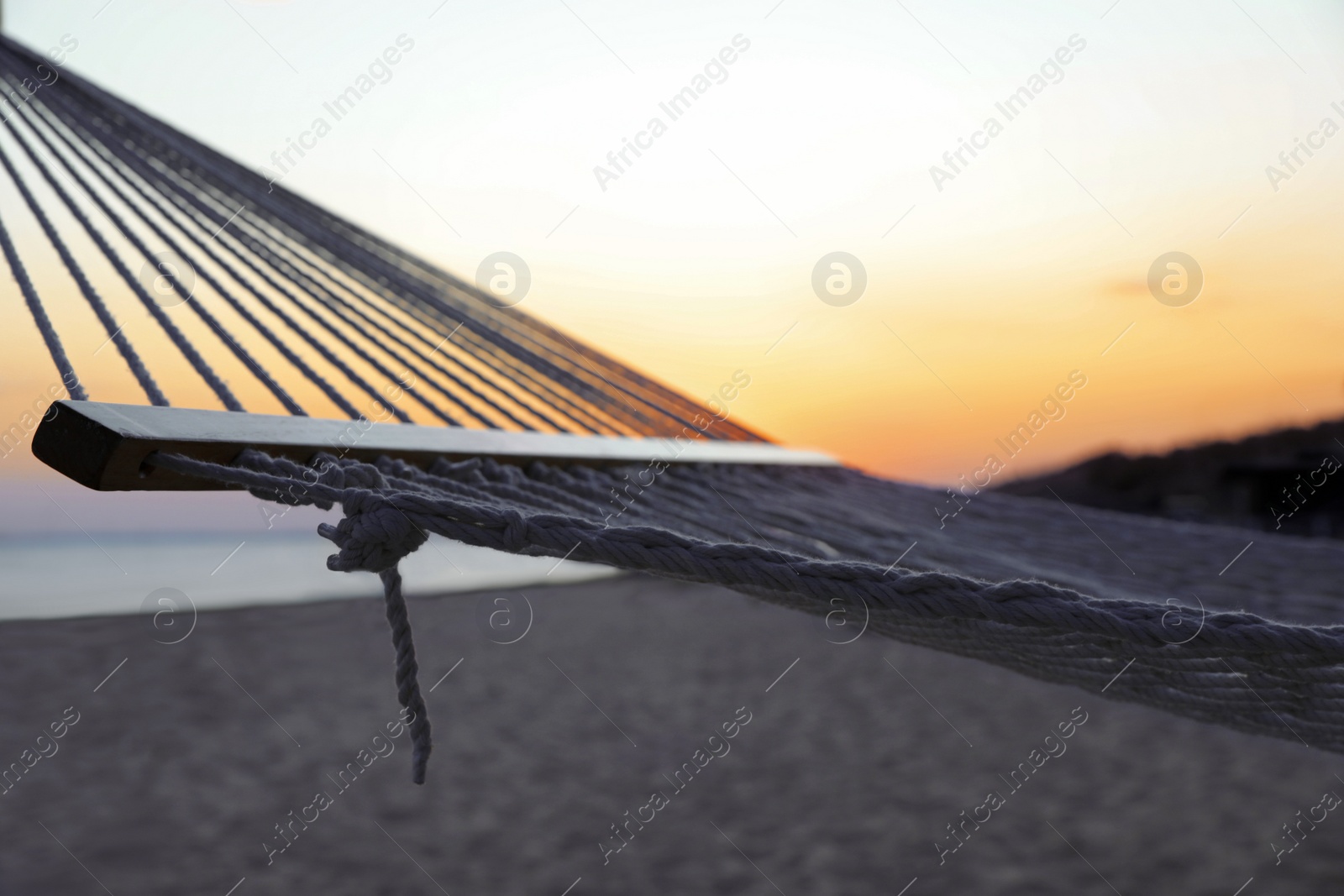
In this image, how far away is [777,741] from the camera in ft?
8.80

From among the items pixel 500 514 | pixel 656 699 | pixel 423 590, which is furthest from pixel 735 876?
pixel 423 590

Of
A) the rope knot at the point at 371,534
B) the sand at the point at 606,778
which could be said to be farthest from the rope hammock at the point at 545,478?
the sand at the point at 606,778

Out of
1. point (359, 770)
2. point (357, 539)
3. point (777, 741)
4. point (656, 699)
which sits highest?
point (357, 539)

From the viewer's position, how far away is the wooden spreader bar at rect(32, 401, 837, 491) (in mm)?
654

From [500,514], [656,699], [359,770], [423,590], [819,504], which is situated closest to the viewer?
[500,514]

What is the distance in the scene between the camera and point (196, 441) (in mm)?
699

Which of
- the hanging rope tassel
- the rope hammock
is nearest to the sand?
the rope hammock

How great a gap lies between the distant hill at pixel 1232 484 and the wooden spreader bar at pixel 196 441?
3.63 metres

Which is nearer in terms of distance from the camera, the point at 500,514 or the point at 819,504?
the point at 500,514

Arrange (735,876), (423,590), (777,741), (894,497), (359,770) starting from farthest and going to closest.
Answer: (423,590)
(777,741)
(359,770)
(735,876)
(894,497)

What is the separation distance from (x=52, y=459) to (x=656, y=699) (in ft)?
8.42

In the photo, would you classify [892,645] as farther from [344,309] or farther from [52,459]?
[52,459]

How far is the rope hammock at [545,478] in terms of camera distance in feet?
1.85

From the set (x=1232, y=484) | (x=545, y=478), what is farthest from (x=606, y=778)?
(x=1232, y=484)
